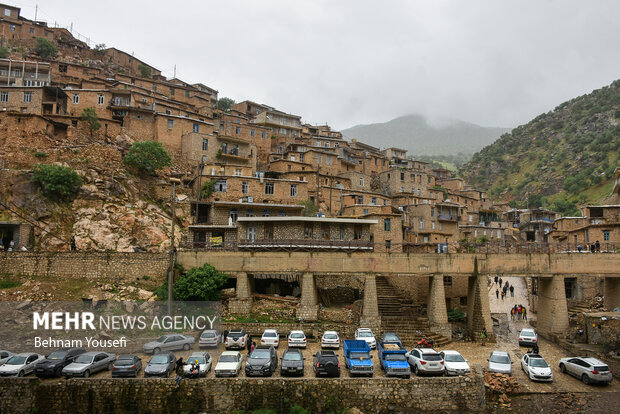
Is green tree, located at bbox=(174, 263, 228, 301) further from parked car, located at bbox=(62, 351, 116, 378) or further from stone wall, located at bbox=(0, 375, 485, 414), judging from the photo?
stone wall, located at bbox=(0, 375, 485, 414)

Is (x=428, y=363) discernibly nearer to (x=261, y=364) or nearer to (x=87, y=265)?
(x=261, y=364)

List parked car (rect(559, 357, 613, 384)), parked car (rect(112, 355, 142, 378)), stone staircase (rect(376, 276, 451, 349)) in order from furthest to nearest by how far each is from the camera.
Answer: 1. stone staircase (rect(376, 276, 451, 349))
2. parked car (rect(559, 357, 613, 384))
3. parked car (rect(112, 355, 142, 378))

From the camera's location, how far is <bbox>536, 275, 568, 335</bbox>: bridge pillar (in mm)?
34281

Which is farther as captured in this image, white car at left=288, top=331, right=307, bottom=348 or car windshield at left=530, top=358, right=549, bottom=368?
white car at left=288, top=331, right=307, bottom=348

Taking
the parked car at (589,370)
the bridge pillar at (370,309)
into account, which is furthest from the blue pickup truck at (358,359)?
the parked car at (589,370)

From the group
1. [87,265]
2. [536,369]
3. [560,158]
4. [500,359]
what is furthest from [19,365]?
[560,158]

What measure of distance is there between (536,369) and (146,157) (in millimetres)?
41370

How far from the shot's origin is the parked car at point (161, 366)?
2148cm

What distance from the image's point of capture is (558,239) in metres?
53.1

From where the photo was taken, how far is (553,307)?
34.7 meters

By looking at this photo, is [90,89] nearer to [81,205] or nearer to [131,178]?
[131,178]

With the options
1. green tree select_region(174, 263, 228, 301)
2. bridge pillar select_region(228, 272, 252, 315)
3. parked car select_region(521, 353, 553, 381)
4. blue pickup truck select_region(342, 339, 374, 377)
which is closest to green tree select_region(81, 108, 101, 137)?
green tree select_region(174, 263, 228, 301)

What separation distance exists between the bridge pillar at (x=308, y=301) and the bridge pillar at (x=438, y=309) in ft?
30.8

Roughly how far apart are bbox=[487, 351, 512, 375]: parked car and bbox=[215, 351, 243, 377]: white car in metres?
14.4
